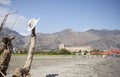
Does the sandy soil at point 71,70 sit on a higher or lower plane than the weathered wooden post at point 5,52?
lower

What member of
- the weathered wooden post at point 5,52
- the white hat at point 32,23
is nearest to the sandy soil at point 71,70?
the weathered wooden post at point 5,52

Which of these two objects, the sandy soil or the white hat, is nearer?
the white hat

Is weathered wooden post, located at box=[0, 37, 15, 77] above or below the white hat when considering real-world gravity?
below

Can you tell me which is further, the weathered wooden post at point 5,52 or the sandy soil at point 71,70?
the sandy soil at point 71,70

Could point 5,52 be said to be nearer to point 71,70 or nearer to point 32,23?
point 32,23

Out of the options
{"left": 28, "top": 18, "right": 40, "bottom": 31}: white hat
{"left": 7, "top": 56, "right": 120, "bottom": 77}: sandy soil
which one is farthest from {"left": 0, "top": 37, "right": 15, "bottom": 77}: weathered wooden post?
{"left": 7, "top": 56, "right": 120, "bottom": 77}: sandy soil

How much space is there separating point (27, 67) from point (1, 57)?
1738 millimetres

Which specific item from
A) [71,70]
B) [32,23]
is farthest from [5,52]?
[71,70]

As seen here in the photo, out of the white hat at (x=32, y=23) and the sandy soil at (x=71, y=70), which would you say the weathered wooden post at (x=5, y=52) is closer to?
the white hat at (x=32, y=23)

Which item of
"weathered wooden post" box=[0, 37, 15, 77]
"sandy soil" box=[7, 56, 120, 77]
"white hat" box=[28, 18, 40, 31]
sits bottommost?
"sandy soil" box=[7, 56, 120, 77]

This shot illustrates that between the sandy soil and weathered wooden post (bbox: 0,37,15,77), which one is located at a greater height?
weathered wooden post (bbox: 0,37,15,77)

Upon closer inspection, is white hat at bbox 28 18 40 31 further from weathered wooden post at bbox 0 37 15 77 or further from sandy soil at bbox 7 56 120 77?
sandy soil at bbox 7 56 120 77

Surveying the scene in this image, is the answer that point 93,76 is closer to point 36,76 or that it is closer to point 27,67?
point 36,76

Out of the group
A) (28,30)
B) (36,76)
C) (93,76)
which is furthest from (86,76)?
(28,30)
